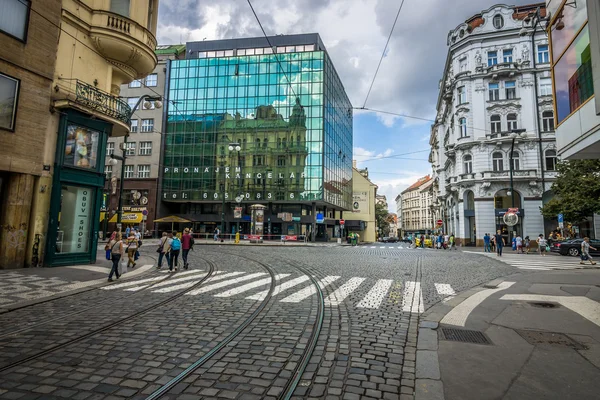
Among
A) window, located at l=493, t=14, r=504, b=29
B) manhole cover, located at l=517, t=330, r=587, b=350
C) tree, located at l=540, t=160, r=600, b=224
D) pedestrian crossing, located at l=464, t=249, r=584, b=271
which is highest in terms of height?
window, located at l=493, t=14, r=504, b=29

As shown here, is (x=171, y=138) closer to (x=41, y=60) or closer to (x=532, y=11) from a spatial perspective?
(x=41, y=60)

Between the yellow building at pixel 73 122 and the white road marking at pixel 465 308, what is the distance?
14270 mm

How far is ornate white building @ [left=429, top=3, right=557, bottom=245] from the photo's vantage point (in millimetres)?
35219

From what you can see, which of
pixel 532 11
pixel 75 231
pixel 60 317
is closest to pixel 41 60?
pixel 75 231

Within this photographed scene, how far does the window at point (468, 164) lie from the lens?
37969mm

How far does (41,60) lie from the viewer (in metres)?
13.1

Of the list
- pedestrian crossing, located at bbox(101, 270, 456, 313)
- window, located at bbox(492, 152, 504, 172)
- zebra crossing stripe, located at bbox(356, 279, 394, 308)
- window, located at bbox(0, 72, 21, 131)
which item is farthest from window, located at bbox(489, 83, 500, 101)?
window, located at bbox(0, 72, 21, 131)

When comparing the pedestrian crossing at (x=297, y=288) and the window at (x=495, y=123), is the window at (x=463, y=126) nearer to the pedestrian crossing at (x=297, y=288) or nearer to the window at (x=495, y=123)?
the window at (x=495, y=123)

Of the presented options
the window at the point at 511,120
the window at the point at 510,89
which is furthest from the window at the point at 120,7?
the window at the point at 510,89

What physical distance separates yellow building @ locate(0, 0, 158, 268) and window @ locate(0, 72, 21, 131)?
234 millimetres

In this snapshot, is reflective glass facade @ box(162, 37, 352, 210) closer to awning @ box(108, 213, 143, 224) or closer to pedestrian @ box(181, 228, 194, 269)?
awning @ box(108, 213, 143, 224)

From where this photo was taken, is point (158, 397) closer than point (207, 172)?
Yes

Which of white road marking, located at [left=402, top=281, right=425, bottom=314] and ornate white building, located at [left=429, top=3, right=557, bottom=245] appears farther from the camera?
ornate white building, located at [left=429, top=3, right=557, bottom=245]

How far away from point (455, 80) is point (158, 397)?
4400cm
